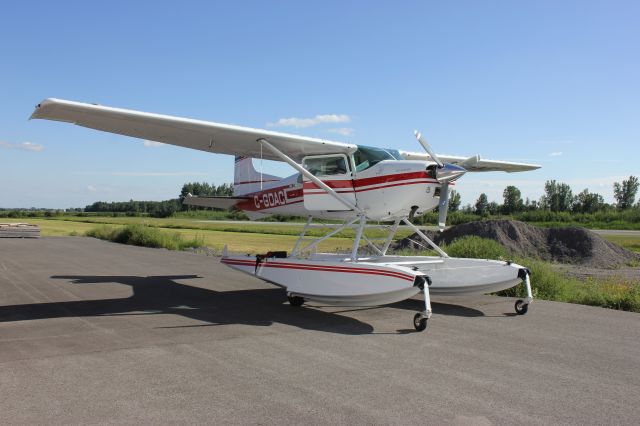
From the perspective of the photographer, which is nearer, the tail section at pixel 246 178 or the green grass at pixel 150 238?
the tail section at pixel 246 178

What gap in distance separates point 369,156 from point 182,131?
351 centimetres

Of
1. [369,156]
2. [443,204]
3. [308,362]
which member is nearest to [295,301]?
[369,156]

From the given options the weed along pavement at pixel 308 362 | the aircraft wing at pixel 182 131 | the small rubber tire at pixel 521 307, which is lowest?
the weed along pavement at pixel 308 362

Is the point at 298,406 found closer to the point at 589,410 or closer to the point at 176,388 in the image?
the point at 176,388

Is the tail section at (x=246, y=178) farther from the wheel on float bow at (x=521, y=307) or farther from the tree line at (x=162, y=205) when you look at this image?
the tree line at (x=162, y=205)

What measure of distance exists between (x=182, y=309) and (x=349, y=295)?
303 cm

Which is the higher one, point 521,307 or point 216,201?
point 216,201

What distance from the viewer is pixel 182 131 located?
903cm

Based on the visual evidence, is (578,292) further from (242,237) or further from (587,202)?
(587,202)

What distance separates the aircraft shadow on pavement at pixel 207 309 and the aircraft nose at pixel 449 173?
286 centimetres

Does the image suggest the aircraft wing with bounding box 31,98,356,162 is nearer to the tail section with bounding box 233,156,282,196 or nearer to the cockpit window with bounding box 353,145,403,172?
the cockpit window with bounding box 353,145,403,172

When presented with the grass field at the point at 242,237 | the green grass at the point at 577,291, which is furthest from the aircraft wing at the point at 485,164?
the grass field at the point at 242,237

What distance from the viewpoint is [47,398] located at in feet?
13.3

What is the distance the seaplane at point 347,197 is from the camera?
7.66 meters
